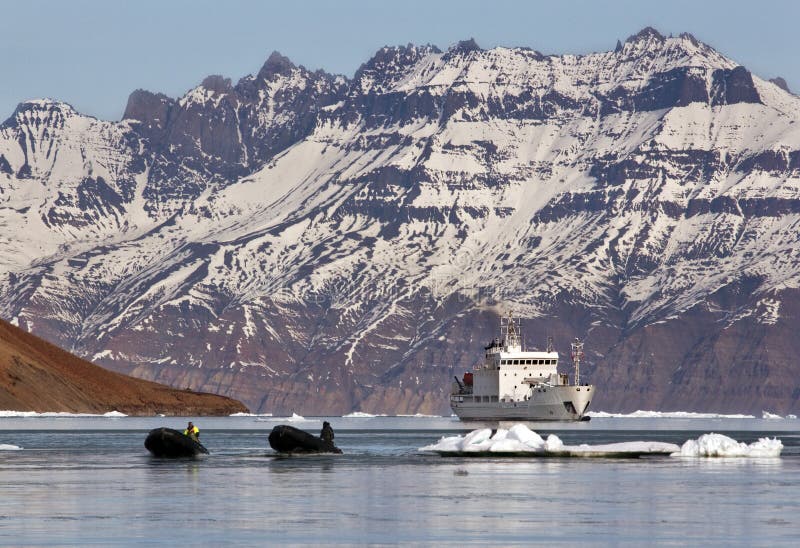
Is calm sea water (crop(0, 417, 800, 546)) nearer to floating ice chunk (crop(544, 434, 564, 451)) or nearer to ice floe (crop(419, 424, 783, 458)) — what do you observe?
ice floe (crop(419, 424, 783, 458))

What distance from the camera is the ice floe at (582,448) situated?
14188 cm

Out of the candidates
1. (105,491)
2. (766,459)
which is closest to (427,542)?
(105,491)

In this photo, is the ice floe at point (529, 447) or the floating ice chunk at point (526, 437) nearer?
the ice floe at point (529, 447)

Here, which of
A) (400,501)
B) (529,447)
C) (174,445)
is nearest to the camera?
(400,501)

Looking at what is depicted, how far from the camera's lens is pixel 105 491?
4151 inches

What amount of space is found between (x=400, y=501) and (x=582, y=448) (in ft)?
155

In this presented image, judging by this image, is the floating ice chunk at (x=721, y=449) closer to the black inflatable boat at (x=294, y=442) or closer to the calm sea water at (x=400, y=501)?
the calm sea water at (x=400, y=501)

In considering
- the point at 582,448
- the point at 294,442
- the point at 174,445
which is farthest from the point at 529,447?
the point at 174,445

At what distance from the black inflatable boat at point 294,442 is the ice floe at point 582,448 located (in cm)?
920

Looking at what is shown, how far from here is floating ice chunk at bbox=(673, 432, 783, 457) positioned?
466 ft

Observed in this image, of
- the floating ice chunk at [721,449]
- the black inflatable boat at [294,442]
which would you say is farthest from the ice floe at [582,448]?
the black inflatable boat at [294,442]

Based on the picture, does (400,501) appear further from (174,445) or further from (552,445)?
(174,445)

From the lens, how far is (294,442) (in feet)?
489

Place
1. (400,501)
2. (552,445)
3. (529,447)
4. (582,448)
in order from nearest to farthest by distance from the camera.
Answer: (400,501)
(552,445)
(529,447)
(582,448)
